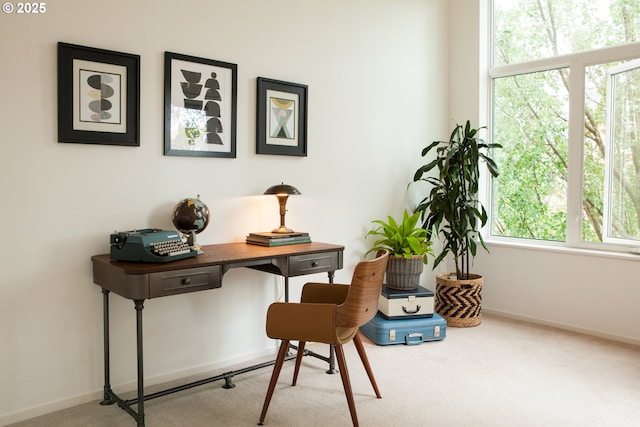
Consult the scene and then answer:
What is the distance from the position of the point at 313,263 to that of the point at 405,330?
106 centimetres

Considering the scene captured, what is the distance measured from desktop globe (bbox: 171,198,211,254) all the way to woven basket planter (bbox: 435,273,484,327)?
2.26 metres

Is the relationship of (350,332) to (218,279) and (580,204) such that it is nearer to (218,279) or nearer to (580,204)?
(218,279)

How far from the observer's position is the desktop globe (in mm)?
2805

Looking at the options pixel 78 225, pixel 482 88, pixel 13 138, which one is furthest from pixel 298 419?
pixel 482 88

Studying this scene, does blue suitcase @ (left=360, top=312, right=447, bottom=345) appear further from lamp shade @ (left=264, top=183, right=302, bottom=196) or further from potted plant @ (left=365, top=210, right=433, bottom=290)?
lamp shade @ (left=264, top=183, right=302, bottom=196)

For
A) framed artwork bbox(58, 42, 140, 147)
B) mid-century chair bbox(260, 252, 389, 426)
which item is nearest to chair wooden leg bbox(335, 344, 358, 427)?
mid-century chair bbox(260, 252, 389, 426)

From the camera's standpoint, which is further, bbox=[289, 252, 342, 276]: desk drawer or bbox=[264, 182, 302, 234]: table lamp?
bbox=[264, 182, 302, 234]: table lamp

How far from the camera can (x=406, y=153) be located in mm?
4473

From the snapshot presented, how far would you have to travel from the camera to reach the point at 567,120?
170 inches

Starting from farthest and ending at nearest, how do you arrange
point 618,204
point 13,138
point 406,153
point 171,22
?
point 406,153, point 618,204, point 171,22, point 13,138

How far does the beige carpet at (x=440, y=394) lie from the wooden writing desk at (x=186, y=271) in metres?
0.14

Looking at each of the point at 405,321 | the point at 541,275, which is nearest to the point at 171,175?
the point at 405,321

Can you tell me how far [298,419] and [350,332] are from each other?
0.51 m

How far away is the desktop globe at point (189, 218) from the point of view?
280 centimetres
